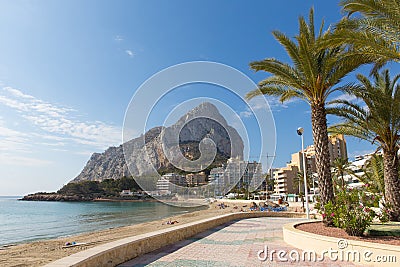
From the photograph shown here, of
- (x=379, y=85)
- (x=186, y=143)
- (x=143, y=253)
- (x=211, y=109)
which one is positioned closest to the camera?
(x=143, y=253)

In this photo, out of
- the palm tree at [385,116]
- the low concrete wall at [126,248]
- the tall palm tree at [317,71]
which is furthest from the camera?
the palm tree at [385,116]

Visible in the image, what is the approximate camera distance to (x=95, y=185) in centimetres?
10281

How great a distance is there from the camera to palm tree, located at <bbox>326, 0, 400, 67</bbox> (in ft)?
21.0

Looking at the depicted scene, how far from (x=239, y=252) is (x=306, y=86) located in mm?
5312

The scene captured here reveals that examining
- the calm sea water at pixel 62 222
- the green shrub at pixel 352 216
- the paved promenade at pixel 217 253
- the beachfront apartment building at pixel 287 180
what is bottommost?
the calm sea water at pixel 62 222

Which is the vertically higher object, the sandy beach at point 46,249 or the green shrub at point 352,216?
the green shrub at point 352,216

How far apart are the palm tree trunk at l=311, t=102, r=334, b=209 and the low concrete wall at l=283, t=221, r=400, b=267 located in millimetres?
2478

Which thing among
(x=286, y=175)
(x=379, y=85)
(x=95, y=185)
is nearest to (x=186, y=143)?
(x=379, y=85)

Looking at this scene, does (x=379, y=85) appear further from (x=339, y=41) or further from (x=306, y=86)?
(x=339, y=41)

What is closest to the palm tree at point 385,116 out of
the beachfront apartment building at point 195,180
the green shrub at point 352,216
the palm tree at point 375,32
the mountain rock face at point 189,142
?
the palm tree at point 375,32

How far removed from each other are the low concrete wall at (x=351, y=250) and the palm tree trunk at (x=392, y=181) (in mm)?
5127

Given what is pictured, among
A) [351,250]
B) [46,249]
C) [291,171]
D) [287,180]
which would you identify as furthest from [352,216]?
[291,171]

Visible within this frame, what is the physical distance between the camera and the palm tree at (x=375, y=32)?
6.39 m

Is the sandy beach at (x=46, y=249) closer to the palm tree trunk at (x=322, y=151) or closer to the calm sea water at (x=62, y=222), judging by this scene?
the calm sea water at (x=62, y=222)
